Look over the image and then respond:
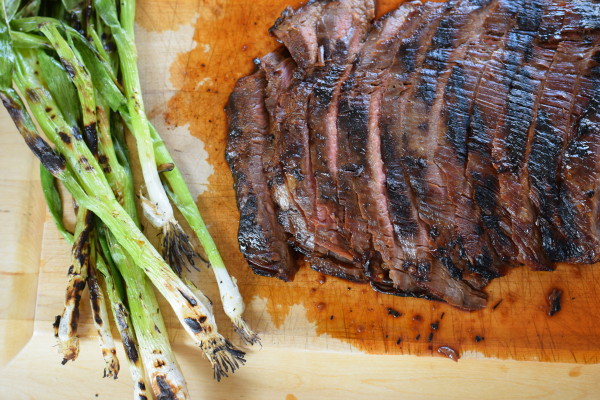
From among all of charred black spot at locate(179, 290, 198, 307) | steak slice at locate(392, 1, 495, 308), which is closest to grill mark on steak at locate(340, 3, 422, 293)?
steak slice at locate(392, 1, 495, 308)

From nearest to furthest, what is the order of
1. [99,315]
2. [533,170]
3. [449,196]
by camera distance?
1. [533,170]
2. [449,196]
3. [99,315]

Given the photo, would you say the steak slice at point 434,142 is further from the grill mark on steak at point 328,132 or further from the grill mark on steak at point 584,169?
the grill mark on steak at point 584,169

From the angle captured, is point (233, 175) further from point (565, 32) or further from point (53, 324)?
point (565, 32)

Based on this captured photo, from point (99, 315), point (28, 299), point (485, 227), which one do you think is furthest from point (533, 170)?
point (28, 299)

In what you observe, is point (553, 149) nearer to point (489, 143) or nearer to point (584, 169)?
point (584, 169)

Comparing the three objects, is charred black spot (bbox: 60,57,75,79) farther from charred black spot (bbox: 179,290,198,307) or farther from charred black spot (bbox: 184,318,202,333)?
charred black spot (bbox: 184,318,202,333)

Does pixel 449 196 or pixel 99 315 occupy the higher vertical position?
pixel 449 196

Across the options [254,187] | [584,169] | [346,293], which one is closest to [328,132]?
[254,187]
